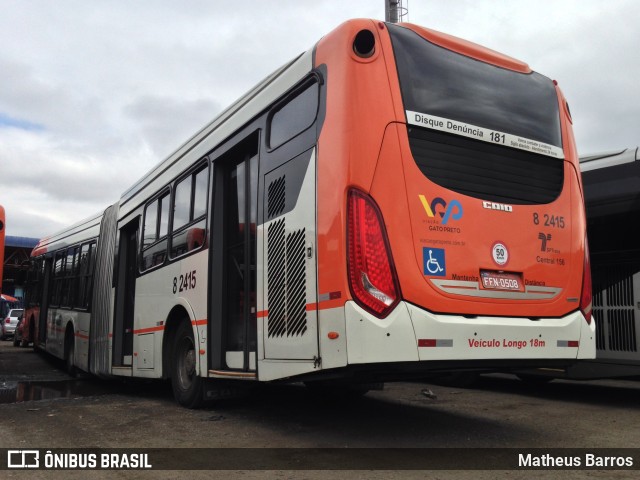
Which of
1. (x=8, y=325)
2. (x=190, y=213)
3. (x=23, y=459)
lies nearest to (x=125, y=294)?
(x=190, y=213)

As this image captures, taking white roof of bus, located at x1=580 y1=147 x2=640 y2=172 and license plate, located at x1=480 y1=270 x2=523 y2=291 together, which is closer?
license plate, located at x1=480 y1=270 x2=523 y2=291

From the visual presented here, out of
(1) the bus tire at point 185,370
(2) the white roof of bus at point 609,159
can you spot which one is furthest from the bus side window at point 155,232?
(2) the white roof of bus at point 609,159

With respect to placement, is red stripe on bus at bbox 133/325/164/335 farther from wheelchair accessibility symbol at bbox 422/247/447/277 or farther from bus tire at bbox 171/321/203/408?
wheelchair accessibility symbol at bbox 422/247/447/277

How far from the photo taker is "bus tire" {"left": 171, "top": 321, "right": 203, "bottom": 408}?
7133 mm

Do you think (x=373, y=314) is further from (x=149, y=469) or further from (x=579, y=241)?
(x=579, y=241)

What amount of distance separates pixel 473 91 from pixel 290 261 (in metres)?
2.18

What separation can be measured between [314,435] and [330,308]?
1.79 m

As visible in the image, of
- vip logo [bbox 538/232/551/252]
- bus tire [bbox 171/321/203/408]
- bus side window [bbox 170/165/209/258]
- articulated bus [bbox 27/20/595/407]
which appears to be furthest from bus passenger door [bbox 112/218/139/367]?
vip logo [bbox 538/232/551/252]

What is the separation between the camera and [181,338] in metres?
7.62

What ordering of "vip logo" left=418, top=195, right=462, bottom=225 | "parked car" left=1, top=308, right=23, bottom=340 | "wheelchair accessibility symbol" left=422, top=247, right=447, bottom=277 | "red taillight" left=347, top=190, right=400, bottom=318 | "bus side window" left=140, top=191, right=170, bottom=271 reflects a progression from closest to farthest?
"red taillight" left=347, top=190, right=400, bottom=318 → "wheelchair accessibility symbol" left=422, top=247, right=447, bottom=277 → "vip logo" left=418, top=195, right=462, bottom=225 → "bus side window" left=140, top=191, right=170, bottom=271 → "parked car" left=1, top=308, right=23, bottom=340

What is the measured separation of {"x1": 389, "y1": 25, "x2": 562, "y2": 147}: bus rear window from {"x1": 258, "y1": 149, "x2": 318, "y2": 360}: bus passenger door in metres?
A: 1.05

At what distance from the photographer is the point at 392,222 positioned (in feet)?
15.1

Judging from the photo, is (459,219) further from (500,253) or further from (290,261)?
(290,261)

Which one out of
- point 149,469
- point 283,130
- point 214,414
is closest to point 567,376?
point 214,414
